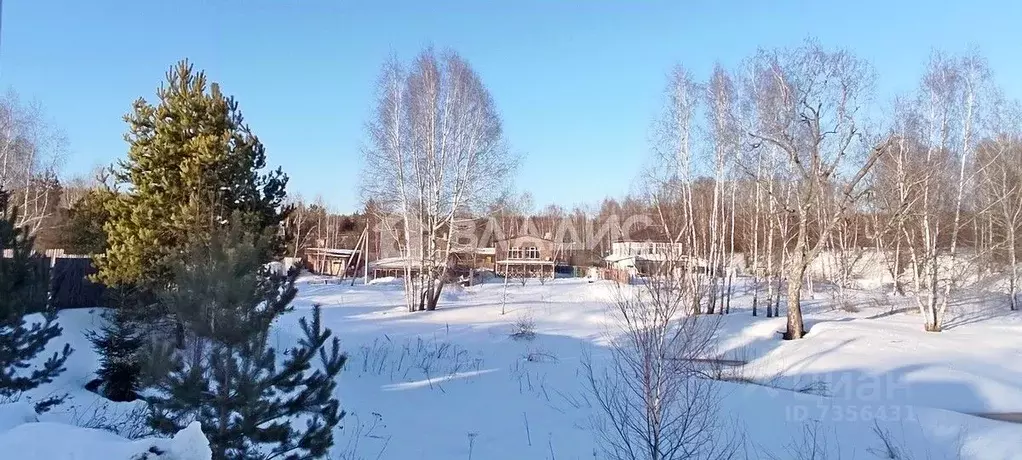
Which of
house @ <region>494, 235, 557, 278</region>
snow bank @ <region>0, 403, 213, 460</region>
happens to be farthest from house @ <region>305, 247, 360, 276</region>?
snow bank @ <region>0, 403, 213, 460</region>

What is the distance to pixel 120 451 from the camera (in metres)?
2.92

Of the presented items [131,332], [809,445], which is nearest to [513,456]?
[809,445]

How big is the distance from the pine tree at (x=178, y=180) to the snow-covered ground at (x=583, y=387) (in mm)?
2068

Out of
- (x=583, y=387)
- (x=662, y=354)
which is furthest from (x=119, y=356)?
(x=662, y=354)

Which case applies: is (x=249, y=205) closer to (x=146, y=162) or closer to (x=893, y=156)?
(x=146, y=162)

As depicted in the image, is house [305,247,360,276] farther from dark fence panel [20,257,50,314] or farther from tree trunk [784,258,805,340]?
dark fence panel [20,257,50,314]

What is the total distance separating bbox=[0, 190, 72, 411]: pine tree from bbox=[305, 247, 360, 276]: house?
40.1 meters

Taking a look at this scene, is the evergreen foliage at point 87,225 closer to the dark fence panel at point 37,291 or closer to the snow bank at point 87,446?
the dark fence panel at point 37,291

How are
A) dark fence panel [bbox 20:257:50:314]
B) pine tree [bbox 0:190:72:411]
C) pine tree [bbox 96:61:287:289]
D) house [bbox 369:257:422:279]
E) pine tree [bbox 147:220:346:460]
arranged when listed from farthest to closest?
1. house [bbox 369:257:422:279]
2. pine tree [bbox 96:61:287:289]
3. dark fence panel [bbox 20:257:50:314]
4. pine tree [bbox 0:190:72:411]
5. pine tree [bbox 147:220:346:460]

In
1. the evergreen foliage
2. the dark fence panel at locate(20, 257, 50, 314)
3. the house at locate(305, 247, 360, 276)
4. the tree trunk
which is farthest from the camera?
the house at locate(305, 247, 360, 276)

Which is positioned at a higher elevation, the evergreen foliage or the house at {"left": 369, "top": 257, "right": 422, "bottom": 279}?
the evergreen foliage

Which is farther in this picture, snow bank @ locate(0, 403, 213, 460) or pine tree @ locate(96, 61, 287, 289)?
pine tree @ locate(96, 61, 287, 289)

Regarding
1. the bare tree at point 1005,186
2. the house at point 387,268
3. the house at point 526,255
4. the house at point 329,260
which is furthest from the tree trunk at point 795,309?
the house at point 329,260

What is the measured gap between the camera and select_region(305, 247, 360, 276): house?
47.5m
